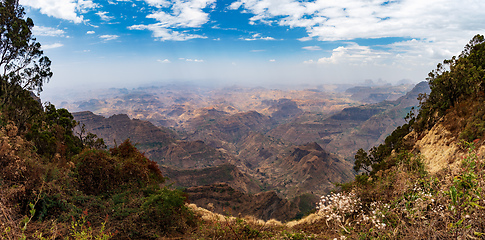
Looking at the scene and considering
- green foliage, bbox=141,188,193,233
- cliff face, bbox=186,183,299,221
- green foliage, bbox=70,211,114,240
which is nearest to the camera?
green foliage, bbox=70,211,114,240

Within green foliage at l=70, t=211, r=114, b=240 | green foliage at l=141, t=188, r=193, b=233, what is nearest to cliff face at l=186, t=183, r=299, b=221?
green foliage at l=141, t=188, r=193, b=233

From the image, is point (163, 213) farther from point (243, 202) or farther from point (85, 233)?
point (243, 202)

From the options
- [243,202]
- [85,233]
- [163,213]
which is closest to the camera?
[85,233]

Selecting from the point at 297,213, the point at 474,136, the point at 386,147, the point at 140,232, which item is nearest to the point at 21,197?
the point at 140,232

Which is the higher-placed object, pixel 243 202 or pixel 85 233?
pixel 85 233

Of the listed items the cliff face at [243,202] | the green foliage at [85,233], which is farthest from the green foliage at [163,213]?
the cliff face at [243,202]

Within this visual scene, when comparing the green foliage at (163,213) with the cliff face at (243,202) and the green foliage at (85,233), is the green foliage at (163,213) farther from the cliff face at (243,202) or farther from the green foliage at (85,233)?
the cliff face at (243,202)

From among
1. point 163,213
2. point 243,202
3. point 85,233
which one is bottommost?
point 243,202

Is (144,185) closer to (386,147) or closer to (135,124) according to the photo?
(386,147)

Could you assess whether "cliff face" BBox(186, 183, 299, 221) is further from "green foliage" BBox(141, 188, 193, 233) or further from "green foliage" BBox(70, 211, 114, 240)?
"green foliage" BBox(70, 211, 114, 240)

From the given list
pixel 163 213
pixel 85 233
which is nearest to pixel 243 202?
pixel 163 213

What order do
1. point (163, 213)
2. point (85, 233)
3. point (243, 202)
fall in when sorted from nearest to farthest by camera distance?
1. point (85, 233)
2. point (163, 213)
3. point (243, 202)

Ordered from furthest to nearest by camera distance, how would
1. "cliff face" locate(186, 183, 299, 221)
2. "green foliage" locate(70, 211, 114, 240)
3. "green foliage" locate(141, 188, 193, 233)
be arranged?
"cliff face" locate(186, 183, 299, 221), "green foliage" locate(141, 188, 193, 233), "green foliage" locate(70, 211, 114, 240)

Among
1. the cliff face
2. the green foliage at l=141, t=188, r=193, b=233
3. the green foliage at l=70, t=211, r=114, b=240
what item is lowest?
the cliff face
